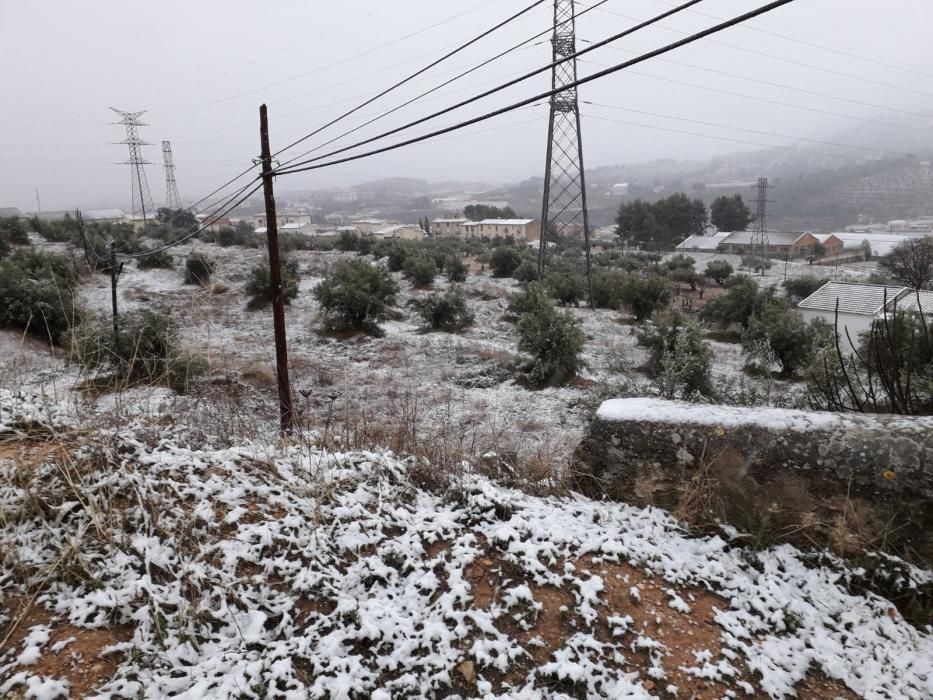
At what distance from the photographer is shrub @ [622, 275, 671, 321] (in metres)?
22.3

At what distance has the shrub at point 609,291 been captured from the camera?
79.3 feet

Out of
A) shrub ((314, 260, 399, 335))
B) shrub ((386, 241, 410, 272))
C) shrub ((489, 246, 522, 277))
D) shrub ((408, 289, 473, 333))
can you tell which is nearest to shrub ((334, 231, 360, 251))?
shrub ((386, 241, 410, 272))

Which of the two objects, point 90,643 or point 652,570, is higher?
point 90,643

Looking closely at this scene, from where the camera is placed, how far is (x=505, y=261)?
3244 cm

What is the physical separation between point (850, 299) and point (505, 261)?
17880 mm

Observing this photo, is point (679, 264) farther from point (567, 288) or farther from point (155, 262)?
point (155, 262)

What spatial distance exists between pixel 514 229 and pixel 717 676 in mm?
Result: 64676

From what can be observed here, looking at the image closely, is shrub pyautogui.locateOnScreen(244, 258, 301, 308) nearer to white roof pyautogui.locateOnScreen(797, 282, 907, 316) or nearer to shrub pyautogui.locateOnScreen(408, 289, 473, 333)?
shrub pyautogui.locateOnScreen(408, 289, 473, 333)

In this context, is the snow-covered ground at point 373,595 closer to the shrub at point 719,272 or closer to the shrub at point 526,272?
the shrub at point 526,272

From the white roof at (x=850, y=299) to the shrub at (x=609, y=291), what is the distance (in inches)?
286

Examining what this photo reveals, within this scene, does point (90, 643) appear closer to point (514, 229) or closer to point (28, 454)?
point (28, 454)

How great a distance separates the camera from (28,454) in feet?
10.5

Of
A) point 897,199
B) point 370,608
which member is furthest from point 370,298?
point 897,199

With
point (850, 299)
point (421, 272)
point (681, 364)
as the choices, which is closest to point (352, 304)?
point (421, 272)
